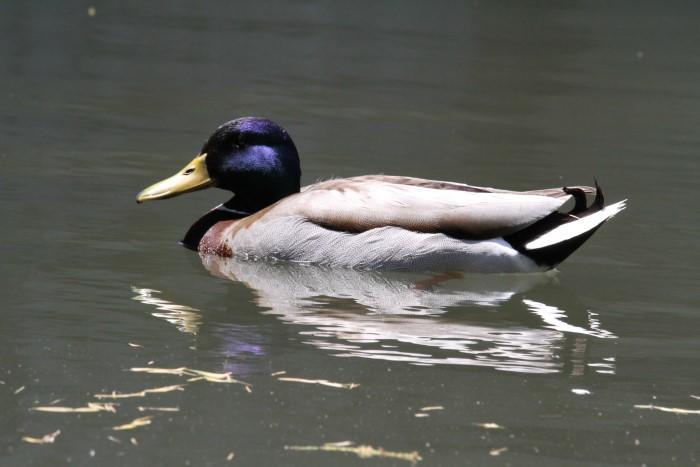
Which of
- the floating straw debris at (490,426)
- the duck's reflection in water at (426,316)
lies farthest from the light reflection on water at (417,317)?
the floating straw debris at (490,426)

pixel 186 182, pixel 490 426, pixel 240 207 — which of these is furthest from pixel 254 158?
pixel 490 426

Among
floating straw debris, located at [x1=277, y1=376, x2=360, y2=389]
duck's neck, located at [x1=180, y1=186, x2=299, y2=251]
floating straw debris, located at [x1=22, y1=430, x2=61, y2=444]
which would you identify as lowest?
floating straw debris, located at [x1=277, y1=376, x2=360, y2=389]

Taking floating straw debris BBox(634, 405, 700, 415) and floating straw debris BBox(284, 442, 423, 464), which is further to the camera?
floating straw debris BBox(634, 405, 700, 415)

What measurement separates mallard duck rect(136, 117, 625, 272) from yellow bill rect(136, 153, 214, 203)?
54cm

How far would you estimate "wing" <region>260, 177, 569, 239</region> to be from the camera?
9047 mm

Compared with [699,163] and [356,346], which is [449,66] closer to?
[699,163]

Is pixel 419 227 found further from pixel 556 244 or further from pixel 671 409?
pixel 671 409

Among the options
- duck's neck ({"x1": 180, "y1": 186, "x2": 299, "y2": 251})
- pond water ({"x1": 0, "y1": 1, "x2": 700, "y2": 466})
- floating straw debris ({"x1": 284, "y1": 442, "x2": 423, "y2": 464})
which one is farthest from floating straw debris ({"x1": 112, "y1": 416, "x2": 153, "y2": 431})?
duck's neck ({"x1": 180, "y1": 186, "x2": 299, "y2": 251})

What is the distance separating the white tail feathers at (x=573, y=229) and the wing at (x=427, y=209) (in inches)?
5.0

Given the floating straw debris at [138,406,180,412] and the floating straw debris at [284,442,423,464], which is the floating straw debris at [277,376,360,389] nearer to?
the floating straw debris at [138,406,180,412]

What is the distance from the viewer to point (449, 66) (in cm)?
1925

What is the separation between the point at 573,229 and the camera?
9.02 metres

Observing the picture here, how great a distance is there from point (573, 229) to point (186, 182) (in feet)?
8.27

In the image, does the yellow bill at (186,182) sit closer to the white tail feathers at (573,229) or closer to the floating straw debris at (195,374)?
the white tail feathers at (573,229)
